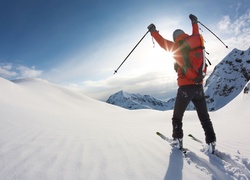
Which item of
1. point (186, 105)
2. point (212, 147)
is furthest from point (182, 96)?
point (212, 147)

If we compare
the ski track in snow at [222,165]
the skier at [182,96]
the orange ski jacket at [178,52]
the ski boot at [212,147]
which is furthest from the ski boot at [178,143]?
the orange ski jacket at [178,52]

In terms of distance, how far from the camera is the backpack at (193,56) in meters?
4.77

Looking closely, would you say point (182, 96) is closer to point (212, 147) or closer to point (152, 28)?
point (212, 147)

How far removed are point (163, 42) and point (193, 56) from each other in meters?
0.88

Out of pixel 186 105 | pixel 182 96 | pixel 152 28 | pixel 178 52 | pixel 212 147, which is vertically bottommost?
pixel 212 147

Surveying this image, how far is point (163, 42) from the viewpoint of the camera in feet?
17.4

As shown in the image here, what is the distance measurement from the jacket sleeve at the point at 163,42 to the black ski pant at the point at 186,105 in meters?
0.99

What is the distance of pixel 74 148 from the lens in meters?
4.72

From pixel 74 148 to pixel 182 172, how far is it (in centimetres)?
232

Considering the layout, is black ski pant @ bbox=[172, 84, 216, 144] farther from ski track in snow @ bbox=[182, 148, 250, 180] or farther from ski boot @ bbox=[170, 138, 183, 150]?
ski track in snow @ bbox=[182, 148, 250, 180]

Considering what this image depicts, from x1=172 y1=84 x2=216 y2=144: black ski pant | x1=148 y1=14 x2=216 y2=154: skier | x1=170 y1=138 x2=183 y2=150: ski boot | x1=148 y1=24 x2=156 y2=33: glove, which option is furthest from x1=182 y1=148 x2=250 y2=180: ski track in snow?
x1=148 y1=24 x2=156 y2=33: glove

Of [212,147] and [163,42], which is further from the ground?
[163,42]

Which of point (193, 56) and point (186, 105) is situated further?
point (186, 105)

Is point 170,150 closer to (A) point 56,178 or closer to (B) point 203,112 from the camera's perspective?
(B) point 203,112
